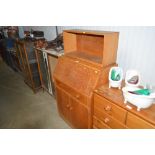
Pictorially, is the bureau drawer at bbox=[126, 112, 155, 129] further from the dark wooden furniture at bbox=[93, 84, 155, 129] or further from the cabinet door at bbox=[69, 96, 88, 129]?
the cabinet door at bbox=[69, 96, 88, 129]

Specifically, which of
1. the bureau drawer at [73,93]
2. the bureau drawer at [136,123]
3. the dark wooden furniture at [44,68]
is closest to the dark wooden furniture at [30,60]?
the dark wooden furniture at [44,68]

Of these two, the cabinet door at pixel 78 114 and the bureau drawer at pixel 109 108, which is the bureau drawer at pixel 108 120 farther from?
the cabinet door at pixel 78 114

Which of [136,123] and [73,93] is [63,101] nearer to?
[73,93]

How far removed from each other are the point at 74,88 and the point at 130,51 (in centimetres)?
78

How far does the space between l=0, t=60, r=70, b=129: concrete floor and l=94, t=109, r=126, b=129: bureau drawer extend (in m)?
0.86

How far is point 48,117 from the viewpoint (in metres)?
2.38

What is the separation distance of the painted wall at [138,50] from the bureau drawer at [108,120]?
0.57 m

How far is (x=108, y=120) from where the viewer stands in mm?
1363

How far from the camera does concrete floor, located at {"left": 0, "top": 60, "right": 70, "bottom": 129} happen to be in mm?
2234

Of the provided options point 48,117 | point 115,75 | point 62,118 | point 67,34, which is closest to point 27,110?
point 48,117

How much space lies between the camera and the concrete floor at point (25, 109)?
223cm

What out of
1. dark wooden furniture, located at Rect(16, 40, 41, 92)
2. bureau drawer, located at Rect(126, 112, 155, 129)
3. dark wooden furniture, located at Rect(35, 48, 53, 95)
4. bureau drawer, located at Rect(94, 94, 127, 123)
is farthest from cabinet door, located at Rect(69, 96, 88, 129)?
dark wooden furniture, located at Rect(16, 40, 41, 92)

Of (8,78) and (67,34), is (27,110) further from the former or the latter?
(8,78)

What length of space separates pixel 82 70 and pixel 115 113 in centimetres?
63
